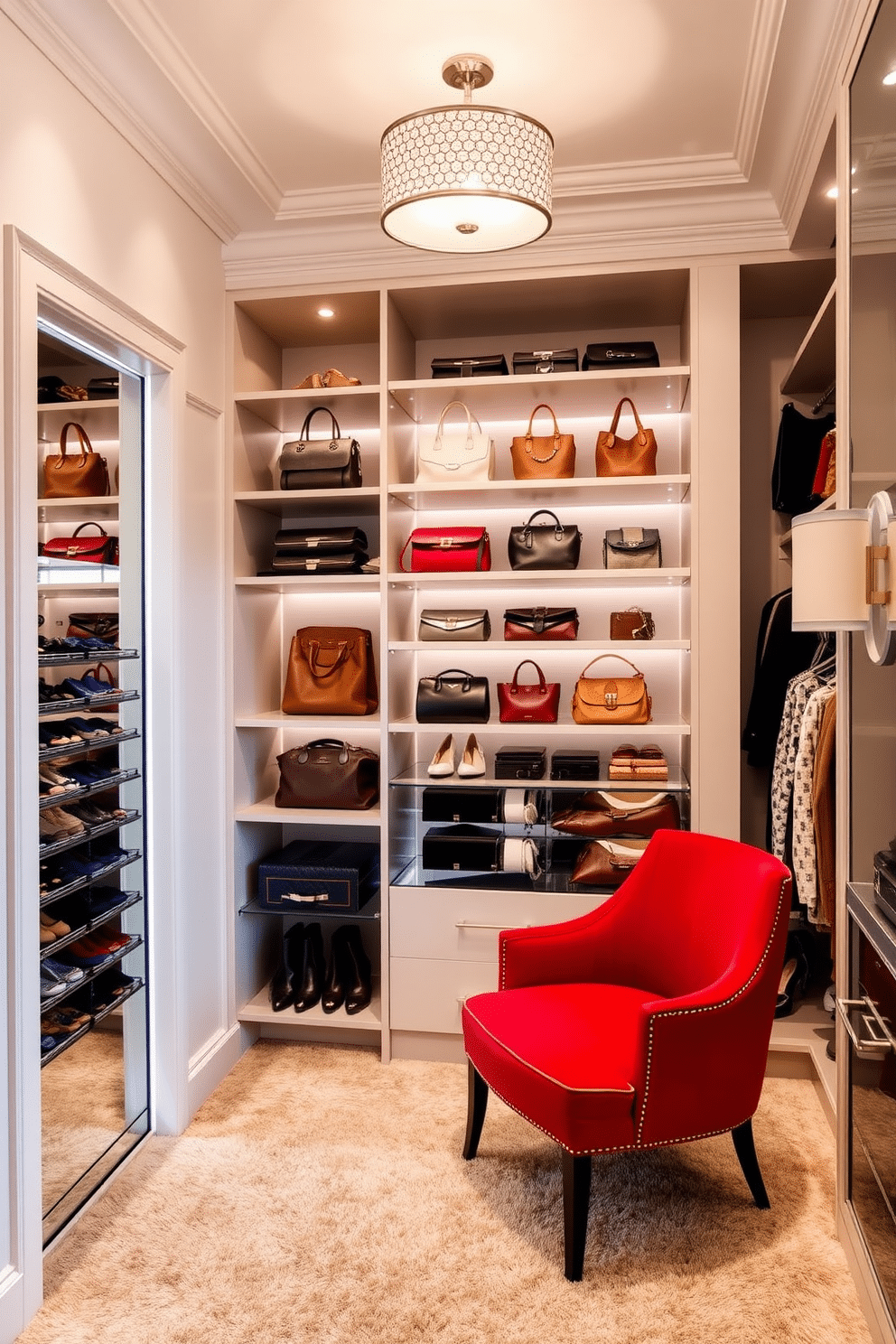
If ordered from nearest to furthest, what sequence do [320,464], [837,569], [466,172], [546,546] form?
[837,569], [466,172], [546,546], [320,464]

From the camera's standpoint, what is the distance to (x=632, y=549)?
3.07 meters

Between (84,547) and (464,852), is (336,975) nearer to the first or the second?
(464,852)

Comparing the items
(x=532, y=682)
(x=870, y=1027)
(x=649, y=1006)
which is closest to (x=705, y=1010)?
(x=649, y=1006)

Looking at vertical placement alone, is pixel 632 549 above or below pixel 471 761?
above

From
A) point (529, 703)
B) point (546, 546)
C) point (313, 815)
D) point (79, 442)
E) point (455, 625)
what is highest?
point (79, 442)

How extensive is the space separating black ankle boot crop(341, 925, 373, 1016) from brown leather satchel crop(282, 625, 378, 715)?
2.79ft

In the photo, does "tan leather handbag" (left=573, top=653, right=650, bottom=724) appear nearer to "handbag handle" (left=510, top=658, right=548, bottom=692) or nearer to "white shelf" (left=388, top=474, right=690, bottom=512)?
"handbag handle" (left=510, top=658, right=548, bottom=692)

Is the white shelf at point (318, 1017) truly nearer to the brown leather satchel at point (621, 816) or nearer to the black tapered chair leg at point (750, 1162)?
the brown leather satchel at point (621, 816)

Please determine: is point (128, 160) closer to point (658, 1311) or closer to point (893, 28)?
point (893, 28)

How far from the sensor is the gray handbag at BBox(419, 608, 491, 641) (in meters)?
3.14

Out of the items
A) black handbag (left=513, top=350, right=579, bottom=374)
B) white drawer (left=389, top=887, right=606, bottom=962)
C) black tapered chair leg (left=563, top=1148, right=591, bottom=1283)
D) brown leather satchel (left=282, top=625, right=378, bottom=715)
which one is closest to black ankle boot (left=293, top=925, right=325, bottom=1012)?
white drawer (left=389, top=887, right=606, bottom=962)

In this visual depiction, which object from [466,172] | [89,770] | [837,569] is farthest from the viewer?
[89,770]

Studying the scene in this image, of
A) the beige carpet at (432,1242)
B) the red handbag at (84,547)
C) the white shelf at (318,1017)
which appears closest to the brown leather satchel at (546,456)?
the red handbag at (84,547)

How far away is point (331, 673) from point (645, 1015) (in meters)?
1.68
